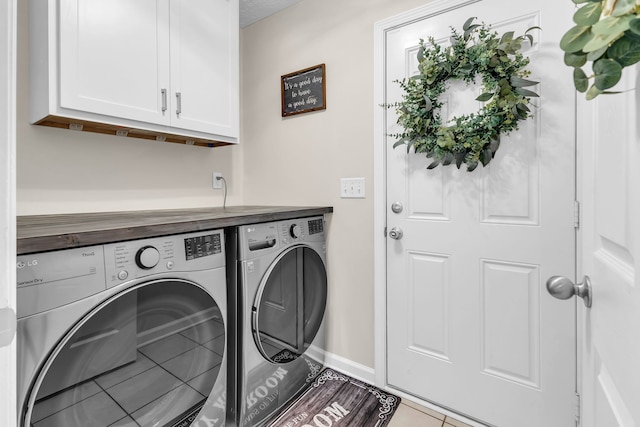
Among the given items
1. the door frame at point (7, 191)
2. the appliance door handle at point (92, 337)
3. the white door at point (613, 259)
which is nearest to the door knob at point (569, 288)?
the white door at point (613, 259)

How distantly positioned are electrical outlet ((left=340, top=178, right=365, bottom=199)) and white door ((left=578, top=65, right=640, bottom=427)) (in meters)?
1.13

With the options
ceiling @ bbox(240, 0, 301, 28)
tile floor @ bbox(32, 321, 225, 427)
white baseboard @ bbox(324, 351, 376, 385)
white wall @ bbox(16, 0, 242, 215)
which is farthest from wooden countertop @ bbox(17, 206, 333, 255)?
ceiling @ bbox(240, 0, 301, 28)

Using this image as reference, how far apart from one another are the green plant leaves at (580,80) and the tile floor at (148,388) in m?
1.30

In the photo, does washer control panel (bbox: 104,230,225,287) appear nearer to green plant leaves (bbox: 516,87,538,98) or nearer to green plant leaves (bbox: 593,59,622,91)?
green plant leaves (bbox: 593,59,622,91)

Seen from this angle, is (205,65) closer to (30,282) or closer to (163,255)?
(163,255)

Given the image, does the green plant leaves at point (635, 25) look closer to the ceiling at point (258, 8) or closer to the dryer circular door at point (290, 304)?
the dryer circular door at point (290, 304)

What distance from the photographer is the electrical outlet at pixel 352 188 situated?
1.82 meters

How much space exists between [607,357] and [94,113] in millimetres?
1798

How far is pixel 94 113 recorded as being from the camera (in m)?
1.33

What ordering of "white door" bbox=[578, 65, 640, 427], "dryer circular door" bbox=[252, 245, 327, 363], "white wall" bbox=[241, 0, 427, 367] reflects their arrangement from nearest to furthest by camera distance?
"white door" bbox=[578, 65, 640, 427] → "dryer circular door" bbox=[252, 245, 327, 363] → "white wall" bbox=[241, 0, 427, 367]

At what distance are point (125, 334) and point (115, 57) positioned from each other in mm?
1168

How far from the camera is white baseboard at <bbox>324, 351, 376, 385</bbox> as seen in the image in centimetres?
182

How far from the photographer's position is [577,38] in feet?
1.47

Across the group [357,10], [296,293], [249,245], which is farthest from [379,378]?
[357,10]
